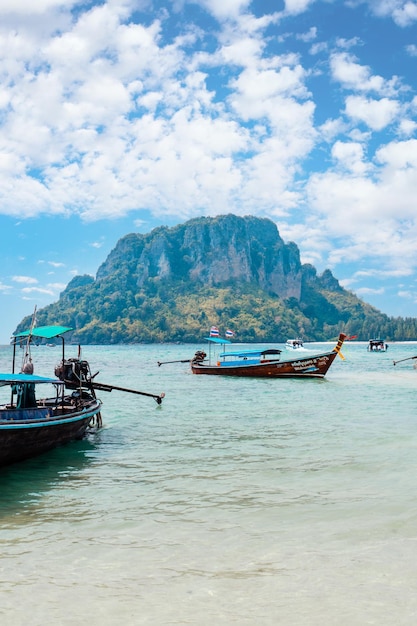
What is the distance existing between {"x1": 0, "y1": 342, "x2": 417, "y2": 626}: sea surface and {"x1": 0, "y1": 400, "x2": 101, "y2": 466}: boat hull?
12.8 inches

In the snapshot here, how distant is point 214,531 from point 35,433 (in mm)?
6791

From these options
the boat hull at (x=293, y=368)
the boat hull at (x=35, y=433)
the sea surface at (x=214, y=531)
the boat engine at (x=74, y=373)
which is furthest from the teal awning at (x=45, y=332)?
the boat hull at (x=293, y=368)

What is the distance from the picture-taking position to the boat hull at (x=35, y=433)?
12.4 m

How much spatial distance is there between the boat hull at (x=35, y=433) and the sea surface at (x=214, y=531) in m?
A: 0.32

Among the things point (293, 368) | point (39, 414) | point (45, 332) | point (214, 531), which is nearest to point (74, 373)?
point (45, 332)

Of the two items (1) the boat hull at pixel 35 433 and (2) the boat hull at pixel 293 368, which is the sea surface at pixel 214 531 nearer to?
(1) the boat hull at pixel 35 433

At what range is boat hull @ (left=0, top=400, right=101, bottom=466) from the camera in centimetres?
1242

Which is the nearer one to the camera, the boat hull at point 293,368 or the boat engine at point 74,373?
the boat engine at point 74,373

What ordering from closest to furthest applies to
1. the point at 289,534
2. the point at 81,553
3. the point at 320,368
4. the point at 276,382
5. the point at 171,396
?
the point at 81,553 < the point at 289,534 < the point at 171,396 < the point at 276,382 < the point at 320,368

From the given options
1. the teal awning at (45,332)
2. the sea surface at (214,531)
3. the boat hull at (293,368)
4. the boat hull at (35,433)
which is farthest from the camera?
the boat hull at (293,368)

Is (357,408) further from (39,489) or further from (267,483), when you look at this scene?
(39,489)

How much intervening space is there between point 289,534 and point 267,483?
3.10m

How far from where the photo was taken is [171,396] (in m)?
31.5

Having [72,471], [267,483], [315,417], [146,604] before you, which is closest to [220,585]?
[146,604]
